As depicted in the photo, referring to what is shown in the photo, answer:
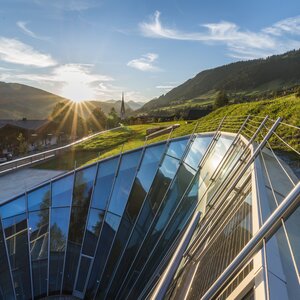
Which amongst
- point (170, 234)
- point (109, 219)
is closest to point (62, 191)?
point (109, 219)

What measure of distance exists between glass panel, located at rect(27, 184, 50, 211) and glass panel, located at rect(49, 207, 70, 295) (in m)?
0.38

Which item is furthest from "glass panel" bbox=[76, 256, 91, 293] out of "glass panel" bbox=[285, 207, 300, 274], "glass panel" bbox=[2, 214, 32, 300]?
"glass panel" bbox=[285, 207, 300, 274]

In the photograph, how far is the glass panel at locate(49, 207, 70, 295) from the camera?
9453 millimetres

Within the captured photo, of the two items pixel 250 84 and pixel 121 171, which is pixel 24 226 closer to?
pixel 121 171

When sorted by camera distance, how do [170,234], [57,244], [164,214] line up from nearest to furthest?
[170,234]
[164,214]
[57,244]

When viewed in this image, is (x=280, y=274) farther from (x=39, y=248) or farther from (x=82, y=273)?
(x=39, y=248)

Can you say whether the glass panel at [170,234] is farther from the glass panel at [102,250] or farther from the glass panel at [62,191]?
the glass panel at [62,191]

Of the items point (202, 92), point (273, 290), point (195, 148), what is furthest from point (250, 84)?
point (273, 290)

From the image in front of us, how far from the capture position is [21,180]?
1742 centimetres

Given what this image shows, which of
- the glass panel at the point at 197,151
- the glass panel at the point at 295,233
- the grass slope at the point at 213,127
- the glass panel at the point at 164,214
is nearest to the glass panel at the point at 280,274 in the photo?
the glass panel at the point at 295,233

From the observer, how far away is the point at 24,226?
30.8 ft

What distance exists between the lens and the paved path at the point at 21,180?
598 inches

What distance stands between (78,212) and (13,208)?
2.10 m

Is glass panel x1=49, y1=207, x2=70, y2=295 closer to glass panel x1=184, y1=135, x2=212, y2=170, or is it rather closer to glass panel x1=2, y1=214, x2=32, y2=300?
glass panel x1=2, y1=214, x2=32, y2=300
